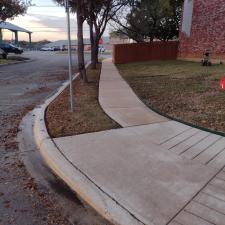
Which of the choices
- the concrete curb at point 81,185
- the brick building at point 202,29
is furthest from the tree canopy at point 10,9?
the concrete curb at point 81,185

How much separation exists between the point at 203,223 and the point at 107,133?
301cm

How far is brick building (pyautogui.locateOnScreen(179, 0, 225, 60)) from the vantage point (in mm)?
20703

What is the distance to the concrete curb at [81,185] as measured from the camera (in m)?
3.32

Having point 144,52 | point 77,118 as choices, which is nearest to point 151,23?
point 144,52

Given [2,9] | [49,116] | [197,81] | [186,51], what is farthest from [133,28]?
[49,116]

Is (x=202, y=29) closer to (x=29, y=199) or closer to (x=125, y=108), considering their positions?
(x=125, y=108)

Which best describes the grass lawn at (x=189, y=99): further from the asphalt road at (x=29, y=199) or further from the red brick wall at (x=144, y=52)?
the red brick wall at (x=144, y=52)

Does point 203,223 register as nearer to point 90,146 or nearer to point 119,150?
point 119,150

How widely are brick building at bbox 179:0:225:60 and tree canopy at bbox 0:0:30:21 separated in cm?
1394

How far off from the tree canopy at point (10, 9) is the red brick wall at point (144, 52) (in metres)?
8.83

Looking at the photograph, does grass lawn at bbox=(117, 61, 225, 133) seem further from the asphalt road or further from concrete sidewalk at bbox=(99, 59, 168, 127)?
the asphalt road

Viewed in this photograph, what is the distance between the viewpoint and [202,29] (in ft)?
73.6

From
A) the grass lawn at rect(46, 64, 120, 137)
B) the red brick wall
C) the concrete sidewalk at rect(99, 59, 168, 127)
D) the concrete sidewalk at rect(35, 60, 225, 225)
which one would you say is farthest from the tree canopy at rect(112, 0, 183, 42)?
the concrete sidewalk at rect(35, 60, 225, 225)

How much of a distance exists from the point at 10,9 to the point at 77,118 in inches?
926
